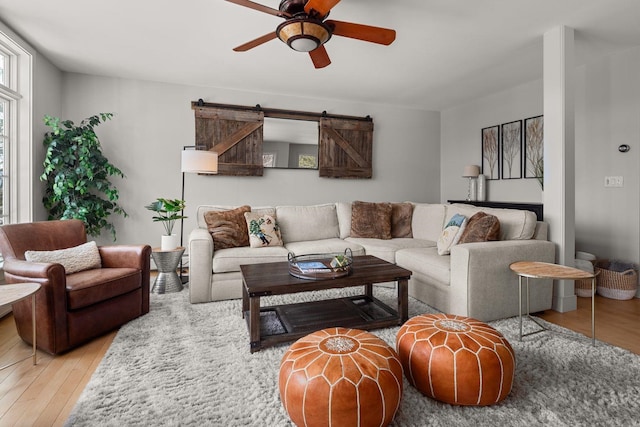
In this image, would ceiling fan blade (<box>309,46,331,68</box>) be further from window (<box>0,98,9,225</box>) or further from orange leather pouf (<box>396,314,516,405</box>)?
window (<box>0,98,9,225</box>)

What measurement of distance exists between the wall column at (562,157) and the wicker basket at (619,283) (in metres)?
0.60

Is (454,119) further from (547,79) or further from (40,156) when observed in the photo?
(40,156)

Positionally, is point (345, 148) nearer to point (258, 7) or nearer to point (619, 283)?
point (258, 7)

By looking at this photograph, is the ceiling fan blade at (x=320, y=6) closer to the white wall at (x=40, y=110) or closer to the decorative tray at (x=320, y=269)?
the decorative tray at (x=320, y=269)

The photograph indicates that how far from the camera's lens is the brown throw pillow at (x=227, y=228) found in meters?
3.25

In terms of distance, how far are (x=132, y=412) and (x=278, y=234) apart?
2.20 meters

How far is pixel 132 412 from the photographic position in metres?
1.49

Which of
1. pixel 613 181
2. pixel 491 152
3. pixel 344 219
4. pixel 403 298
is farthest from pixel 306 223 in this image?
pixel 613 181

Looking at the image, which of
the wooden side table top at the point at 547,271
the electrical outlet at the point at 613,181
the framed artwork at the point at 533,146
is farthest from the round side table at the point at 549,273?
the framed artwork at the point at 533,146

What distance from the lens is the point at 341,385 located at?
4.15 feet

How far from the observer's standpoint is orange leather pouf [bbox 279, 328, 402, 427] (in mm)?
1256

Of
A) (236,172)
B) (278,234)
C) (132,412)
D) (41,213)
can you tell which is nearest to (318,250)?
(278,234)

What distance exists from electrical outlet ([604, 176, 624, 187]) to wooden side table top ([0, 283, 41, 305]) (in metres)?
4.84

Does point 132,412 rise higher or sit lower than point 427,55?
lower
